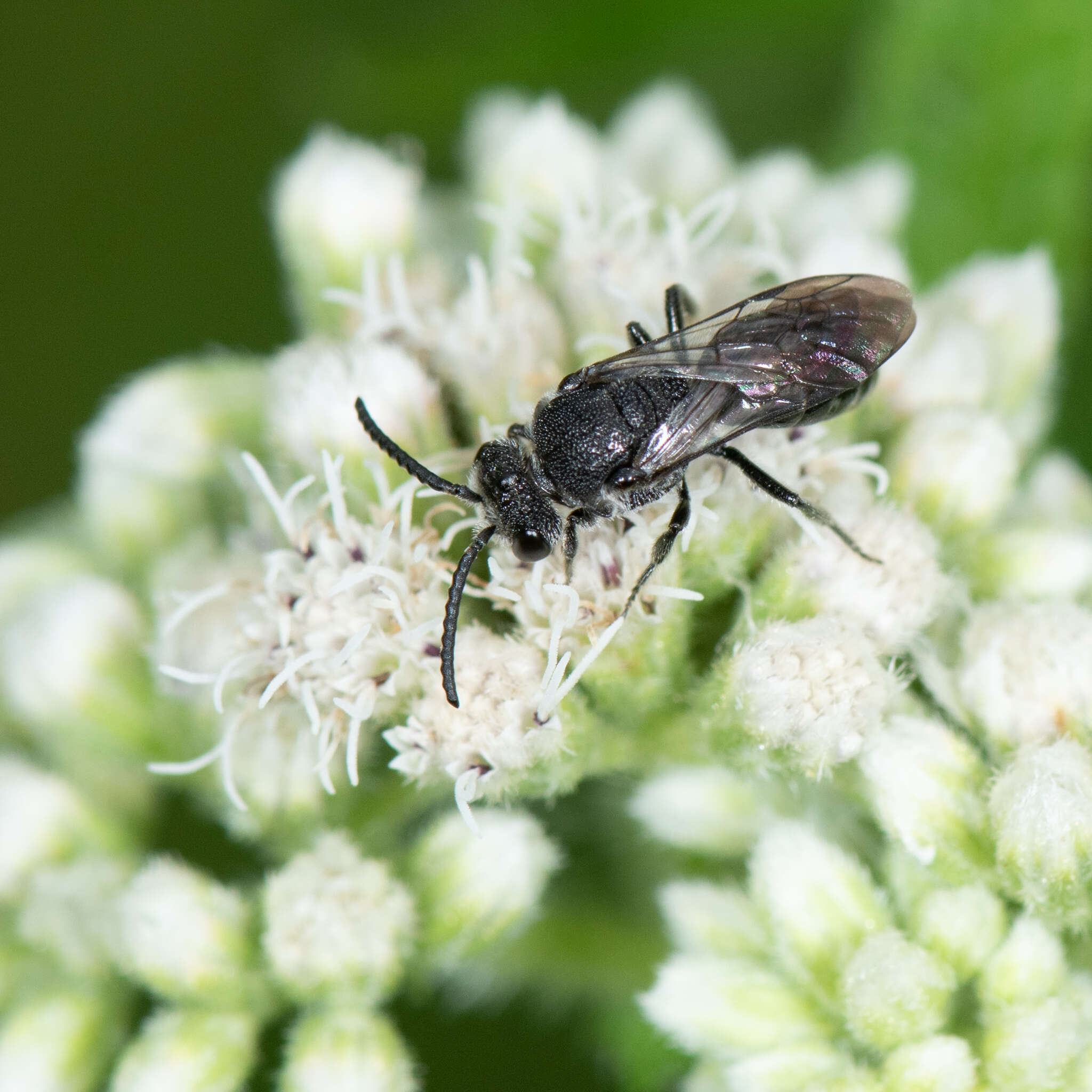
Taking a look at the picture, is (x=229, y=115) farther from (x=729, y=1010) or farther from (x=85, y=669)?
(x=729, y=1010)

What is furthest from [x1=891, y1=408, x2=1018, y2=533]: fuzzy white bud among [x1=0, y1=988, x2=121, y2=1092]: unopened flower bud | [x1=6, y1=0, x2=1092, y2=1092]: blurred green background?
[x1=0, y1=988, x2=121, y2=1092]: unopened flower bud

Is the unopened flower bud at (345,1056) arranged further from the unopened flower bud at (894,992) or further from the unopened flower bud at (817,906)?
the unopened flower bud at (894,992)

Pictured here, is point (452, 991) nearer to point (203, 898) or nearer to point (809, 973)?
point (203, 898)

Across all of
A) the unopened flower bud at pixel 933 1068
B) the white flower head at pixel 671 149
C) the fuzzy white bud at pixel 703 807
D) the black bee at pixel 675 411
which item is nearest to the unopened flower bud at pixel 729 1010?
the unopened flower bud at pixel 933 1068

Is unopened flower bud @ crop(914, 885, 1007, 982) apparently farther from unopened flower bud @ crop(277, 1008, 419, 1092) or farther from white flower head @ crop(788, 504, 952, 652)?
unopened flower bud @ crop(277, 1008, 419, 1092)

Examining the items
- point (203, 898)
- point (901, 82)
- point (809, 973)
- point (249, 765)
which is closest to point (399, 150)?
point (901, 82)

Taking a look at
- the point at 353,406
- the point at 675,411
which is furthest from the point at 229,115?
the point at 675,411
